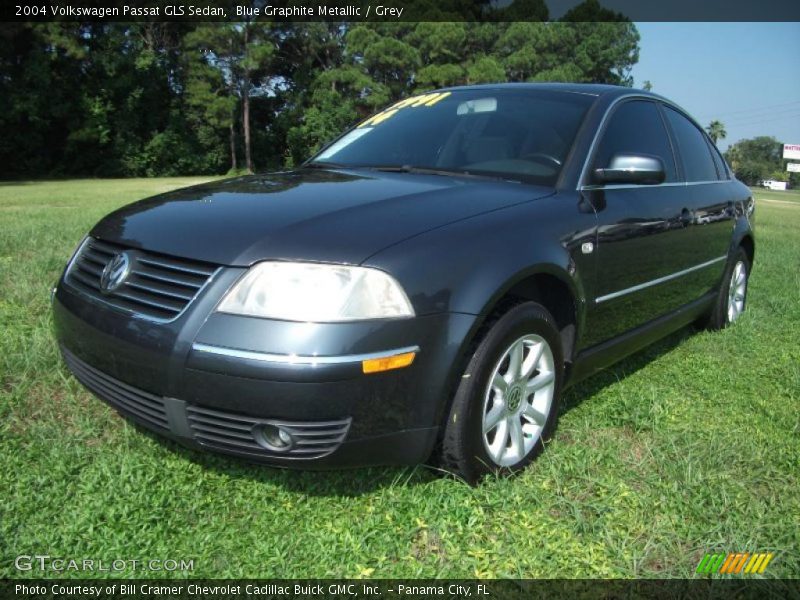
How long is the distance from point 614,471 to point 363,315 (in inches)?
50.7

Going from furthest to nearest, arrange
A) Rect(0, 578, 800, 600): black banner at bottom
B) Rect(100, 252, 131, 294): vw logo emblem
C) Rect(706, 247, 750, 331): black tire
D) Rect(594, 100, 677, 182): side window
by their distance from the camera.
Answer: Rect(706, 247, 750, 331): black tire → Rect(594, 100, 677, 182): side window → Rect(100, 252, 131, 294): vw logo emblem → Rect(0, 578, 800, 600): black banner at bottom

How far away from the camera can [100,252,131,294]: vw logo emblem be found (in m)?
2.23

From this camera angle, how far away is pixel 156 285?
2150 millimetres

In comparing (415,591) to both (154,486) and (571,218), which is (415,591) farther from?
(571,218)

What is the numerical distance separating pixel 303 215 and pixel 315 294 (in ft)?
1.33

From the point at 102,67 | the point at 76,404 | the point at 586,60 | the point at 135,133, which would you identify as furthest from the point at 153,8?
the point at 76,404

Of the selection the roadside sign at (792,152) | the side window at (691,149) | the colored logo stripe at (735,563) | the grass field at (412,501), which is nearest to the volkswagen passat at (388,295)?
the grass field at (412,501)

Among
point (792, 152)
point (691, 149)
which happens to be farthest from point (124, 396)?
point (792, 152)

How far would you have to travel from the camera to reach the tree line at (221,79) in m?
34.5

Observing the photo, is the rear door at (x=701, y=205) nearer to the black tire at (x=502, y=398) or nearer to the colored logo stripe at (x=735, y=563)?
the black tire at (x=502, y=398)

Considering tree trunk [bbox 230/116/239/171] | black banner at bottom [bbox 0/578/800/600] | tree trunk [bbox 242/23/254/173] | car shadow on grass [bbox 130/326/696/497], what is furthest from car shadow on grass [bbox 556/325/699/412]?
tree trunk [bbox 230/116/239/171]

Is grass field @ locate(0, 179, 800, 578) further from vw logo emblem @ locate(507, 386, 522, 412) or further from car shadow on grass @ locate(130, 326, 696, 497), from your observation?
vw logo emblem @ locate(507, 386, 522, 412)

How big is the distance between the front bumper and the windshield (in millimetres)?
1168

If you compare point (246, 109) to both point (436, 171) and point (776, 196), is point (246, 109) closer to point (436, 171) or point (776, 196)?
point (776, 196)
